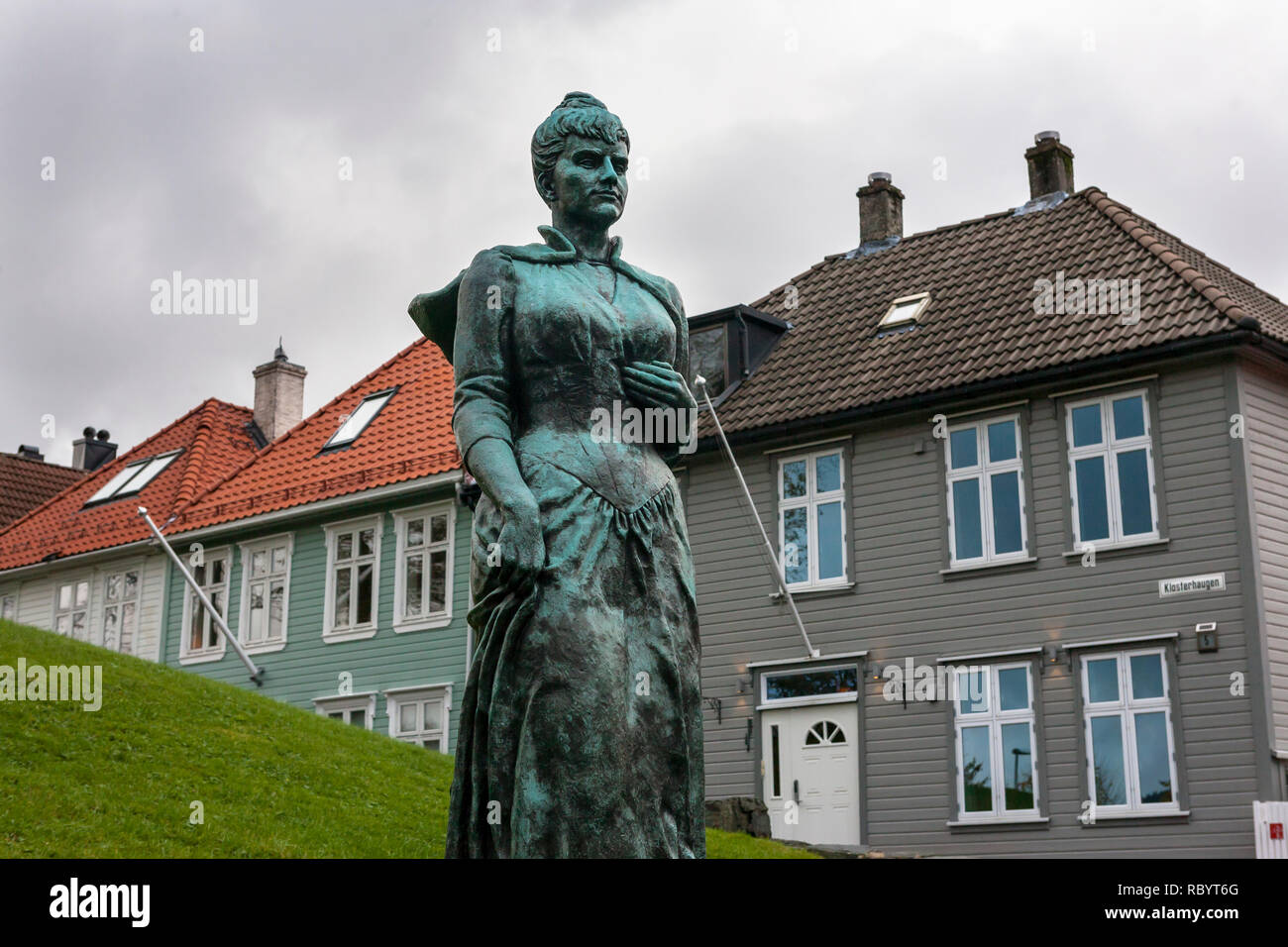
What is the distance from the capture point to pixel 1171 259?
75.8ft

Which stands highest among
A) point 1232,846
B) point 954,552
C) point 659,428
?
point 954,552

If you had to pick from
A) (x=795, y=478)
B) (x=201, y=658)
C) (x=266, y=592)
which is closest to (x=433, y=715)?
(x=266, y=592)

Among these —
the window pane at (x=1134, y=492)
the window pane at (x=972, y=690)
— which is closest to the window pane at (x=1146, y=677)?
the window pane at (x=1134, y=492)

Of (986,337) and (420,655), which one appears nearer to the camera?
(986,337)

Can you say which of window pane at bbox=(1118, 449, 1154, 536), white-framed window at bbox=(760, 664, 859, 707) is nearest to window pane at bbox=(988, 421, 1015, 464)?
window pane at bbox=(1118, 449, 1154, 536)

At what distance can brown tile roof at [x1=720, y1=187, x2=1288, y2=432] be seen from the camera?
2250 cm

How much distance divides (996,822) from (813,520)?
17.9ft

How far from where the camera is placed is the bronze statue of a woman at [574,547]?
472 cm

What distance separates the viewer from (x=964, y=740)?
22.9 metres

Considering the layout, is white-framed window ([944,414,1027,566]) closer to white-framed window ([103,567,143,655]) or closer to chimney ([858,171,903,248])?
chimney ([858,171,903,248])

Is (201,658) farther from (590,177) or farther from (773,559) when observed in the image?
(590,177)

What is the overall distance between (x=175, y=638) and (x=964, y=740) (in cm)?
1812

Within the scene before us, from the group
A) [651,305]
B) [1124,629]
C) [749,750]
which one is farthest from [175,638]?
[651,305]
